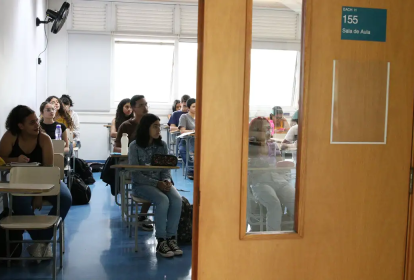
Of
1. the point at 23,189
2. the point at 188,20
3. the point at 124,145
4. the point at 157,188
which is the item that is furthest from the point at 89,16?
the point at 23,189

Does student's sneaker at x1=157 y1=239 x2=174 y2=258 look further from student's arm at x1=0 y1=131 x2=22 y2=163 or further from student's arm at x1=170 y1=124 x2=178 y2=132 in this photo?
student's arm at x1=170 y1=124 x2=178 y2=132

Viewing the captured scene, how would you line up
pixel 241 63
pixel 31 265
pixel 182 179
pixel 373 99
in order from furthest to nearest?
1. pixel 182 179
2. pixel 31 265
3. pixel 373 99
4. pixel 241 63

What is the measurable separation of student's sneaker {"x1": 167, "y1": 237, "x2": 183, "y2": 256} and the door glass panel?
2.36 metres

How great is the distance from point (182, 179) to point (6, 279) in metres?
4.80

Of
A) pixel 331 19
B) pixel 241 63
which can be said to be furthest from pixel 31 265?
pixel 331 19

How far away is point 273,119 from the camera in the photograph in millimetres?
1840

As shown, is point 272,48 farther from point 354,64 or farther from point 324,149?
point 324,149

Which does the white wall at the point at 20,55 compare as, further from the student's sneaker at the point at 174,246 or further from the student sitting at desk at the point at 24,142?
the student's sneaker at the point at 174,246

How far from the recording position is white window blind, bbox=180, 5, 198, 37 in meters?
10.1

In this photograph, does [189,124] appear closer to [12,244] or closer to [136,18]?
[136,18]

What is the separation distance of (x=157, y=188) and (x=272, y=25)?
2.90 metres

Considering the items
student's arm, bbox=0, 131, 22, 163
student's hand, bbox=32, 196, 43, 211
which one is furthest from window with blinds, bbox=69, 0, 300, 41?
student's hand, bbox=32, 196, 43, 211

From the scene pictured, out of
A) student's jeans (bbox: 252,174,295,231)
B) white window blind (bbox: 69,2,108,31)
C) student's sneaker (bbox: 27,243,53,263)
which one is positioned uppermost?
white window blind (bbox: 69,2,108,31)

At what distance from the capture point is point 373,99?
1885mm
